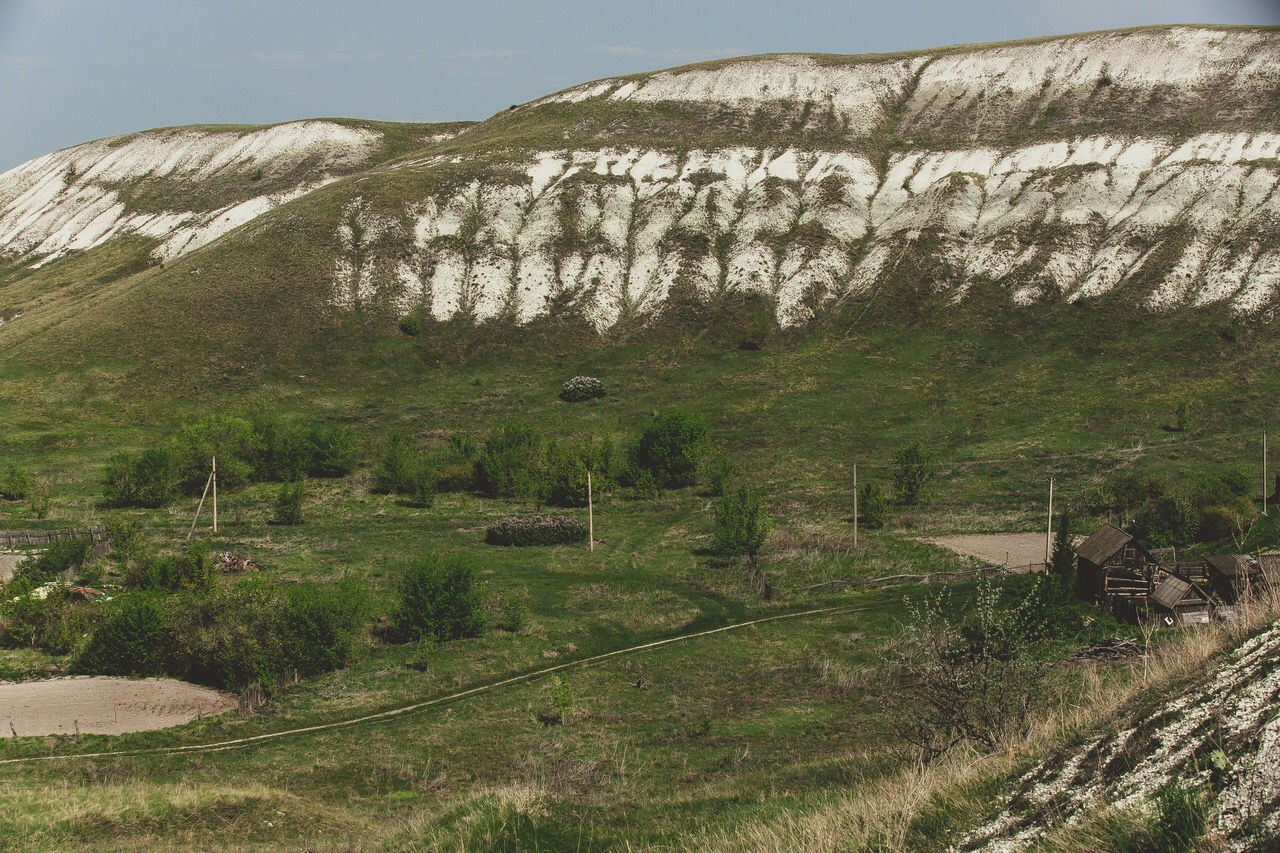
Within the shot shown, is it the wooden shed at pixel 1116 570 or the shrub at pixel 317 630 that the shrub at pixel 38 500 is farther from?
the wooden shed at pixel 1116 570

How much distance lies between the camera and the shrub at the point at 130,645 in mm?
33469

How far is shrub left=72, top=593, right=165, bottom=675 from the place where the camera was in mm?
33469

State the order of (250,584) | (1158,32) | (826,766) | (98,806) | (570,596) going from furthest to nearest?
1. (1158,32)
2. (570,596)
3. (250,584)
4. (826,766)
5. (98,806)

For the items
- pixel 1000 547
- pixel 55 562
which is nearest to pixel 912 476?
pixel 1000 547

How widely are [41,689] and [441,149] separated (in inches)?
4288

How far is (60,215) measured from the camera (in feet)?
472

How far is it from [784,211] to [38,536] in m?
76.7

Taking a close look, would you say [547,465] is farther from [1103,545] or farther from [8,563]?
[1103,545]

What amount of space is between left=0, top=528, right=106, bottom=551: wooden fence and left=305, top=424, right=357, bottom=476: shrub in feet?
64.3

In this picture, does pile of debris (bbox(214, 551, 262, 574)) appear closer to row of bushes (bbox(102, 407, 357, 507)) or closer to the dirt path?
the dirt path

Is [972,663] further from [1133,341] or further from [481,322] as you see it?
[481,322]

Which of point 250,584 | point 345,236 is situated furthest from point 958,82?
point 250,584

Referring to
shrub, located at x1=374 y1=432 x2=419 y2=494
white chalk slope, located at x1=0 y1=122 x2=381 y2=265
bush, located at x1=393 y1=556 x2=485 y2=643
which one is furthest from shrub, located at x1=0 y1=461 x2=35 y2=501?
white chalk slope, located at x1=0 y1=122 x2=381 y2=265

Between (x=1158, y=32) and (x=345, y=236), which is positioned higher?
(x=1158, y=32)
